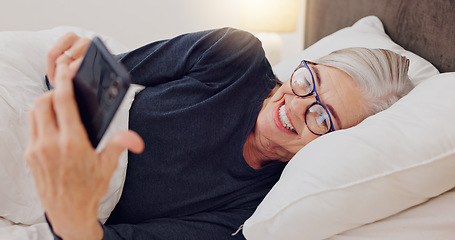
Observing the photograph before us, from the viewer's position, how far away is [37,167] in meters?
0.50

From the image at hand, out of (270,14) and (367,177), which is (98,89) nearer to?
(367,177)

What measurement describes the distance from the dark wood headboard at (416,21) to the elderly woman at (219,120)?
0.16 metres

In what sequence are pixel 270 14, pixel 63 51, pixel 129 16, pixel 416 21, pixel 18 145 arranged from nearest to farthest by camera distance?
pixel 63 51
pixel 18 145
pixel 416 21
pixel 270 14
pixel 129 16

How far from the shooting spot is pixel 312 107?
0.97 metres

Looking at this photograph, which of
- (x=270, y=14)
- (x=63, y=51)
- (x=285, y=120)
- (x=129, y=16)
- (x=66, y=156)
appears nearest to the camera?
(x=66, y=156)

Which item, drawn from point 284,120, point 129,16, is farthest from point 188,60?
point 129,16

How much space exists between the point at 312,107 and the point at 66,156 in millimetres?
632

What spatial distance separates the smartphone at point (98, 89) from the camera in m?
0.50

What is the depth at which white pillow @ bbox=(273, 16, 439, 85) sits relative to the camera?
1068mm

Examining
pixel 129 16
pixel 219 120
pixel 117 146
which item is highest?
pixel 117 146

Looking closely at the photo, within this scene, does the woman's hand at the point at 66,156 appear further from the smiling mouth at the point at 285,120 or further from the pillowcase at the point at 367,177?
the smiling mouth at the point at 285,120

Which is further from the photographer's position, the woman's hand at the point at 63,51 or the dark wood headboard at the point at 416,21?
the dark wood headboard at the point at 416,21

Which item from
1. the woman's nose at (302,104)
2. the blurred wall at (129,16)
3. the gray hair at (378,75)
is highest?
the gray hair at (378,75)

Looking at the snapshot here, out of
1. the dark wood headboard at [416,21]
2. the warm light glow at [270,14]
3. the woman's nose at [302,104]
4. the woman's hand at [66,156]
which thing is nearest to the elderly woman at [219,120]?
the woman's nose at [302,104]
